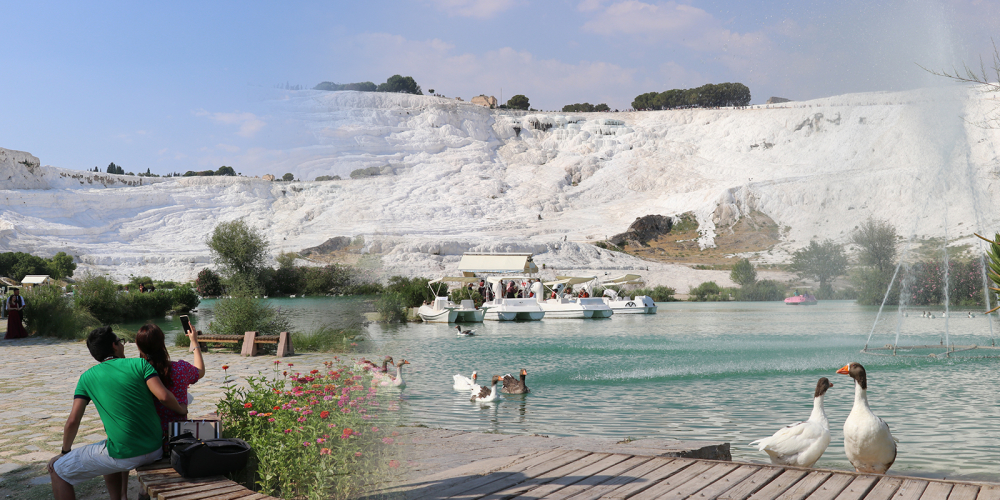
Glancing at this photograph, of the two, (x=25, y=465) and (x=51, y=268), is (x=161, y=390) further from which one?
(x=51, y=268)

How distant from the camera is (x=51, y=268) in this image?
45.7m

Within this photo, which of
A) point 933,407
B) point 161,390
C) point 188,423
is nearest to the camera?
point 161,390

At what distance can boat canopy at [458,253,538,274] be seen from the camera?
3444cm

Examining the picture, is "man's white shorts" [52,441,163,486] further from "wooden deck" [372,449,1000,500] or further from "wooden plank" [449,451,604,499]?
"wooden plank" [449,451,604,499]

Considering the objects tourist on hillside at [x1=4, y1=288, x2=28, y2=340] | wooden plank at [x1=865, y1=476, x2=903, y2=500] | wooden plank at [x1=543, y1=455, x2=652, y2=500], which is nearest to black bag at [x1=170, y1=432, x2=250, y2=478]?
wooden plank at [x1=543, y1=455, x2=652, y2=500]

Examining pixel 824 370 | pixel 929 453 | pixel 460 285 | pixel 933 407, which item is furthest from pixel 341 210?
pixel 460 285

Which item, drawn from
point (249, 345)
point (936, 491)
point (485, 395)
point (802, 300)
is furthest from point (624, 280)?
point (936, 491)

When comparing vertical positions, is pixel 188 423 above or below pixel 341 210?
below

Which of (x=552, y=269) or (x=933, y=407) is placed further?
(x=552, y=269)

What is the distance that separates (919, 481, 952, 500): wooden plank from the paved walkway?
5.62 metres

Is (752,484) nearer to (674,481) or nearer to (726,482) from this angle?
(726,482)

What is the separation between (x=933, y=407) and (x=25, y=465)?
968cm

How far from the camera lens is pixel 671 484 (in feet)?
11.5

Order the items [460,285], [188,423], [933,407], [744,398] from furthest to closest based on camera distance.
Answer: [460,285], [744,398], [933,407], [188,423]
